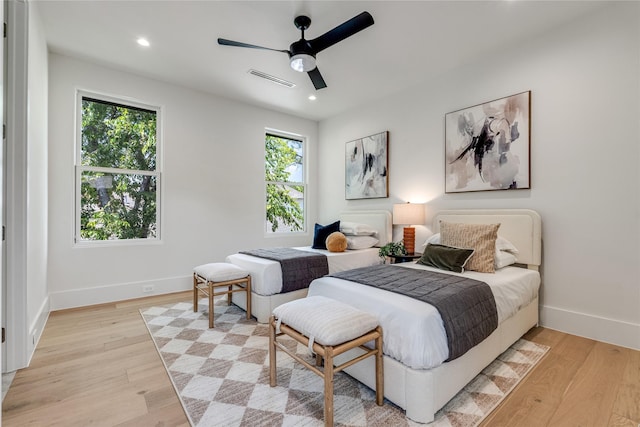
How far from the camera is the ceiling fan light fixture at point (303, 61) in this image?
8.43ft

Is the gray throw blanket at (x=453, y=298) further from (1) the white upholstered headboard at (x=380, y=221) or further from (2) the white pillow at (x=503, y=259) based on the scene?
(1) the white upholstered headboard at (x=380, y=221)

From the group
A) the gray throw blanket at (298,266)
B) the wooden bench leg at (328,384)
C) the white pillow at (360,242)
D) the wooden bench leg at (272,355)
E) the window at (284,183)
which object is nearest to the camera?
the wooden bench leg at (328,384)

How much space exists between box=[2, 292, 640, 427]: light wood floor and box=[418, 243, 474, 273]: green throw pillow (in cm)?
90

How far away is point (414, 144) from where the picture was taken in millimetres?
4074

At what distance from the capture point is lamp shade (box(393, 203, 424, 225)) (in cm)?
381

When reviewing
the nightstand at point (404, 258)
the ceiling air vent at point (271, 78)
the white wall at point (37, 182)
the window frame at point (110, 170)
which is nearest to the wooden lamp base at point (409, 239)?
the nightstand at point (404, 258)

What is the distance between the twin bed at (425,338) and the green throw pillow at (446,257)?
4.6 inches

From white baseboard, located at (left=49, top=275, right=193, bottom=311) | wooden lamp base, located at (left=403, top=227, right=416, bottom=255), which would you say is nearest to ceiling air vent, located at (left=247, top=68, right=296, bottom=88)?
wooden lamp base, located at (left=403, top=227, right=416, bottom=255)

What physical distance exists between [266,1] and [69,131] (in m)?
2.72

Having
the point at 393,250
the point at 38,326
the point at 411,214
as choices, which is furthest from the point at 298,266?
the point at 38,326

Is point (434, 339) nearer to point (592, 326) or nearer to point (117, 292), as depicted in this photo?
point (592, 326)

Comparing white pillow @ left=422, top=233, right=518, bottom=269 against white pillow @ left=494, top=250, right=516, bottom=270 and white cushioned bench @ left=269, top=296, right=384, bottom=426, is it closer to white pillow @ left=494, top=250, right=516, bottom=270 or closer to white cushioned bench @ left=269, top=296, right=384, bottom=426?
white pillow @ left=494, top=250, right=516, bottom=270

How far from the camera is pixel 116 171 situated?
12.3 ft

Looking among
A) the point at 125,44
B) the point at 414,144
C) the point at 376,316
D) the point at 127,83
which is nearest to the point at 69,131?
the point at 127,83
